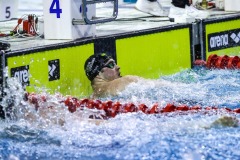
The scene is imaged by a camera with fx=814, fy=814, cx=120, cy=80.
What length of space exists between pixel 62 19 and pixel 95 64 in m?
0.57

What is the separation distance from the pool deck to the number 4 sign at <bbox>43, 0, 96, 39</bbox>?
0.11 metres

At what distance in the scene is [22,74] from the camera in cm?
621

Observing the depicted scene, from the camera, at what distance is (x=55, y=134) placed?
4.98 metres

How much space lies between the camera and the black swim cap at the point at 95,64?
259 inches

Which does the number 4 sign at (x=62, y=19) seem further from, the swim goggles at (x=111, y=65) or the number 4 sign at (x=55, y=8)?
the swim goggles at (x=111, y=65)

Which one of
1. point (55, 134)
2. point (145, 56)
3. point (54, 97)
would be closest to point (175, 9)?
point (145, 56)

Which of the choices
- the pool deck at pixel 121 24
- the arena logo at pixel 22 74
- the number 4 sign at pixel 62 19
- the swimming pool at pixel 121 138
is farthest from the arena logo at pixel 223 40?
the swimming pool at pixel 121 138

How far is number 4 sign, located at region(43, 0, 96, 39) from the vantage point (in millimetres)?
6848

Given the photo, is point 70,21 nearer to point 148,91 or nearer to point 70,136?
point 148,91

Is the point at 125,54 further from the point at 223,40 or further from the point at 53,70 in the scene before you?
the point at 223,40

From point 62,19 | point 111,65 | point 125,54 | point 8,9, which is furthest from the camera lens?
point 8,9

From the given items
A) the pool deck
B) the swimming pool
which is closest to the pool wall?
the pool deck

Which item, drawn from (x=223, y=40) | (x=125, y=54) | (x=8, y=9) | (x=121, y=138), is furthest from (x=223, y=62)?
(x=121, y=138)

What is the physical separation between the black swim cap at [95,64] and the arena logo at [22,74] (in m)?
0.58
